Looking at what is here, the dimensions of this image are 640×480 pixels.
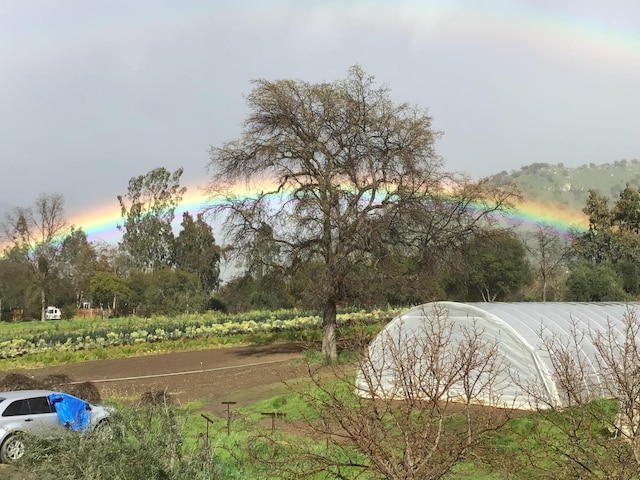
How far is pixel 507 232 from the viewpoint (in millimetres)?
26906

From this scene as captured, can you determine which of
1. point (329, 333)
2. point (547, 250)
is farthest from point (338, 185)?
point (547, 250)

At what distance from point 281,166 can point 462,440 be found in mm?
21201

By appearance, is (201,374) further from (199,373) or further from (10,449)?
(10,449)

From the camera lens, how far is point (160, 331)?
35.2 metres

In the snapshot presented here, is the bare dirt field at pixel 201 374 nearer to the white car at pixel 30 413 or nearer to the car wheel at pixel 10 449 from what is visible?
the white car at pixel 30 413

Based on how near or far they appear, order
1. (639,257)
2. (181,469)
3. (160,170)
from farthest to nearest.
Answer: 1. (160,170)
2. (639,257)
3. (181,469)

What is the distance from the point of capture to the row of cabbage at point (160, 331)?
3172 centimetres

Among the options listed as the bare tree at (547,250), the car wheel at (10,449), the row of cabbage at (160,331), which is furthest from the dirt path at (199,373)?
the bare tree at (547,250)

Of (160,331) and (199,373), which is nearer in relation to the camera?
(199,373)

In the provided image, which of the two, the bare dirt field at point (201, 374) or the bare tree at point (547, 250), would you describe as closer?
the bare dirt field at point (201, 374)

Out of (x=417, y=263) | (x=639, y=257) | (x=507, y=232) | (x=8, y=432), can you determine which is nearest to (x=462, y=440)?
(x=8, y=432)

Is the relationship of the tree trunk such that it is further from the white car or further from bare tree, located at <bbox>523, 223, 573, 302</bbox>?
bare tree, located at <bbox>523, 223, 573, 302</bbox>

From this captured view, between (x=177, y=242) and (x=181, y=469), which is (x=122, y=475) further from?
(x=177, y=242)

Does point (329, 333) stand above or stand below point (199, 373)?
above
